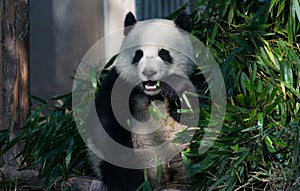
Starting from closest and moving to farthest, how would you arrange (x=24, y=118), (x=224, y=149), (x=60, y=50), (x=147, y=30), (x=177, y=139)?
1. (x=224, y=149)
2. (x=177, y=139)
3. (x=147, y=30)
4. (x=24, y=118)
5. (x=60, y=50)

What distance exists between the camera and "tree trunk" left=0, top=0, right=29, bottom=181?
442cm

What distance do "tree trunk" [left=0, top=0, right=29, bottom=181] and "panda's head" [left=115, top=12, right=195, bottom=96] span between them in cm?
67

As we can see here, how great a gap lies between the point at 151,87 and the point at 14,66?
1.01m

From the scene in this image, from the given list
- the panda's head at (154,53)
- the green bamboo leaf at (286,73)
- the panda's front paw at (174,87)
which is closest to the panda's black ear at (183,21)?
the panda's head at (154,53)

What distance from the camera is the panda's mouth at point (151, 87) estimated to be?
156 inches

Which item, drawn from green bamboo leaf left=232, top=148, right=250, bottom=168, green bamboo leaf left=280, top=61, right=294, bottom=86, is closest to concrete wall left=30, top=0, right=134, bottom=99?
green bamboo leaf left=280, top=61, right=294, bottom=86

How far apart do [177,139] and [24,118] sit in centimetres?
113

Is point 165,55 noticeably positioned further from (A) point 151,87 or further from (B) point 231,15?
(B) point 231,15

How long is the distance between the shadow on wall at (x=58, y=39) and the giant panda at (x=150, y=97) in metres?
2.44

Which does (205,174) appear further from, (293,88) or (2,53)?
(2,53)

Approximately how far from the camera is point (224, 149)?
3658 mm

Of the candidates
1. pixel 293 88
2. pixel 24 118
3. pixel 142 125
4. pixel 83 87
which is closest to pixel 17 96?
pixel 24 118

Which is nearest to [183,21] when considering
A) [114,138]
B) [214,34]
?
[214,34]

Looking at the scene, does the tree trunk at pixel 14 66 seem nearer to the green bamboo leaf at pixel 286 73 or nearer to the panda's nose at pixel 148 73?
the panda's nose at pixel 148 73
